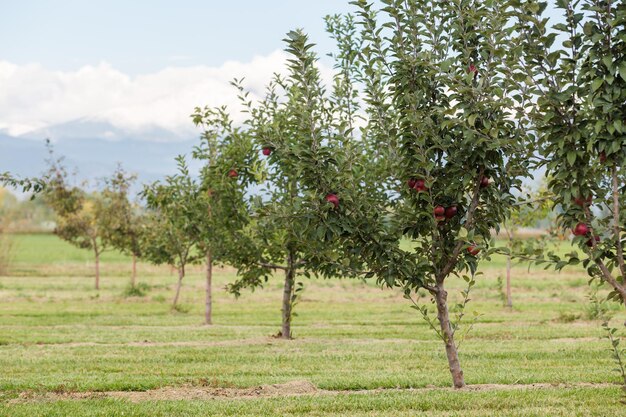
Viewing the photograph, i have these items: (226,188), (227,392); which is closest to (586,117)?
(227,392)

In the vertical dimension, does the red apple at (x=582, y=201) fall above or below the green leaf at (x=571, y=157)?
below

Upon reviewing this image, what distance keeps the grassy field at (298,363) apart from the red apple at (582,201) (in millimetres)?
2792

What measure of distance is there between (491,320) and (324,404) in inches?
584

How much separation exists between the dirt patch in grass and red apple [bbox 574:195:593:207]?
151 inches

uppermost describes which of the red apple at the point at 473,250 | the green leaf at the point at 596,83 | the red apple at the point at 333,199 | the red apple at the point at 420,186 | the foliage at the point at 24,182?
the green leaf at the point at 596,83

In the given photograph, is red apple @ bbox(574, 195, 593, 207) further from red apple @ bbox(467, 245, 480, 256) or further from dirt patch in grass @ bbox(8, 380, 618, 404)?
dirt patch in grass @ bbox(8, 380, 618, 404)

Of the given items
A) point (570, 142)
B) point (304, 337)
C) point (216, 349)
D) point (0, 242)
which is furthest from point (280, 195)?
point (0, 242)

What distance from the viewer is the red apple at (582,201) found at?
22.4ft

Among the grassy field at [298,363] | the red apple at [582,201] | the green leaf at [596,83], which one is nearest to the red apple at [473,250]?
the red apple at [582,201]

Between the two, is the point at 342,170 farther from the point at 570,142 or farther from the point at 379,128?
the point at 570,142

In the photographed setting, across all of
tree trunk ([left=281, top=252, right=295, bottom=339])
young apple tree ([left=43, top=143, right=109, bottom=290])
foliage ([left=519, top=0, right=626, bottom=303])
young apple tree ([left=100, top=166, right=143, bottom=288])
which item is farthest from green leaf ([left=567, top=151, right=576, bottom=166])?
young apple tree ([left=43, top=143, right=109, bottom=290])

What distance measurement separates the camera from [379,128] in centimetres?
945

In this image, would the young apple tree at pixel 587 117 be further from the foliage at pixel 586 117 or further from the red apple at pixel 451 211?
the red apple at pixel 451 211

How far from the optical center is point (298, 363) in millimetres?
13656
